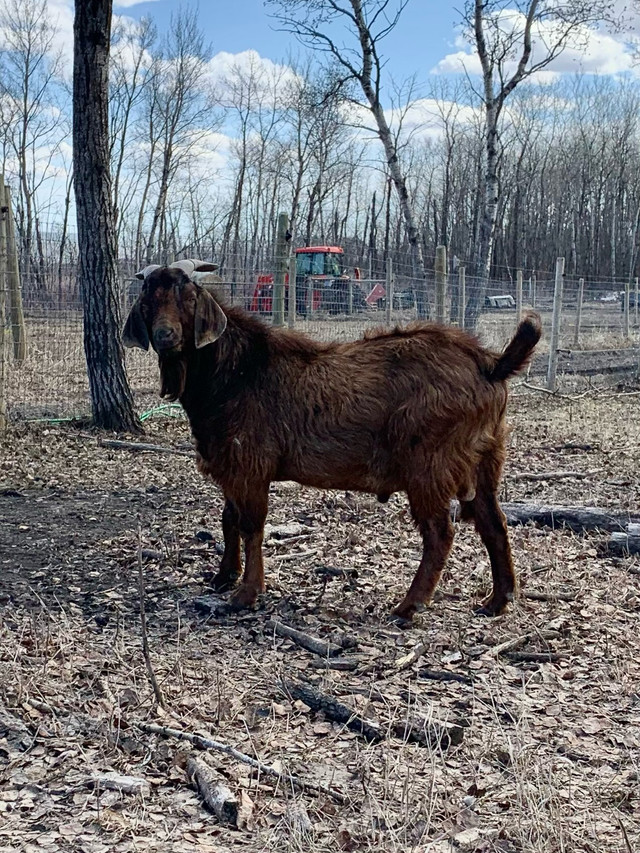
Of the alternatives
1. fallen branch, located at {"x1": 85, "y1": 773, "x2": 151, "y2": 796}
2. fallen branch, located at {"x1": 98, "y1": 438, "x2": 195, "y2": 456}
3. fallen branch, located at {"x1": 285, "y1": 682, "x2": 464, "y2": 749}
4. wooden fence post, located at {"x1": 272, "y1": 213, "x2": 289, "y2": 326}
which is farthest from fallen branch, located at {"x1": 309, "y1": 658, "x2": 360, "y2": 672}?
wooden fence post, located at {"x1": 272, "y1": 213, "x2": 289, "y2": 326}

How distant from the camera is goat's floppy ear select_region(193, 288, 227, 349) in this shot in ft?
16.1

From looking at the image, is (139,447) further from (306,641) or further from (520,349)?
(520,349)

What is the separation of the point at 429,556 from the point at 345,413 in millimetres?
949

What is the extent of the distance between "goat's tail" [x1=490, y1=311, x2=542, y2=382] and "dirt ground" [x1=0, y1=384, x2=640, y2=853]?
1386 mm

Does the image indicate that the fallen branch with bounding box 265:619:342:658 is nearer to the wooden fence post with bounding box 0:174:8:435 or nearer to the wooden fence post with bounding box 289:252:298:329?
the wooden fence post with bounding box 0:174:8:435

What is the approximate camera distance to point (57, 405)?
10492 millimetres

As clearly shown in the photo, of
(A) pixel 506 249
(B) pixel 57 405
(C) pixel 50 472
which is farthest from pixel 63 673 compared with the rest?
(A) pixel 506 249

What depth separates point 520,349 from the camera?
4.79m

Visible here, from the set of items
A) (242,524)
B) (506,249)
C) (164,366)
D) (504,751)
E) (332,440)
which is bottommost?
(504,751)

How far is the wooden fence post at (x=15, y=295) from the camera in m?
10.9

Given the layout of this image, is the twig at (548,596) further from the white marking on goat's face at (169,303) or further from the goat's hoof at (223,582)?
the white marking on goat's face at (169,303)

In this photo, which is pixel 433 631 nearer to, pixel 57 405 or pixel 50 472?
pixel 50 472

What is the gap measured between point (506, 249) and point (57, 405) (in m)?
57.8

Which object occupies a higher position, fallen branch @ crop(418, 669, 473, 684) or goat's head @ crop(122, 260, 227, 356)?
goat's head @ crop(122, 260, 227, 356)
